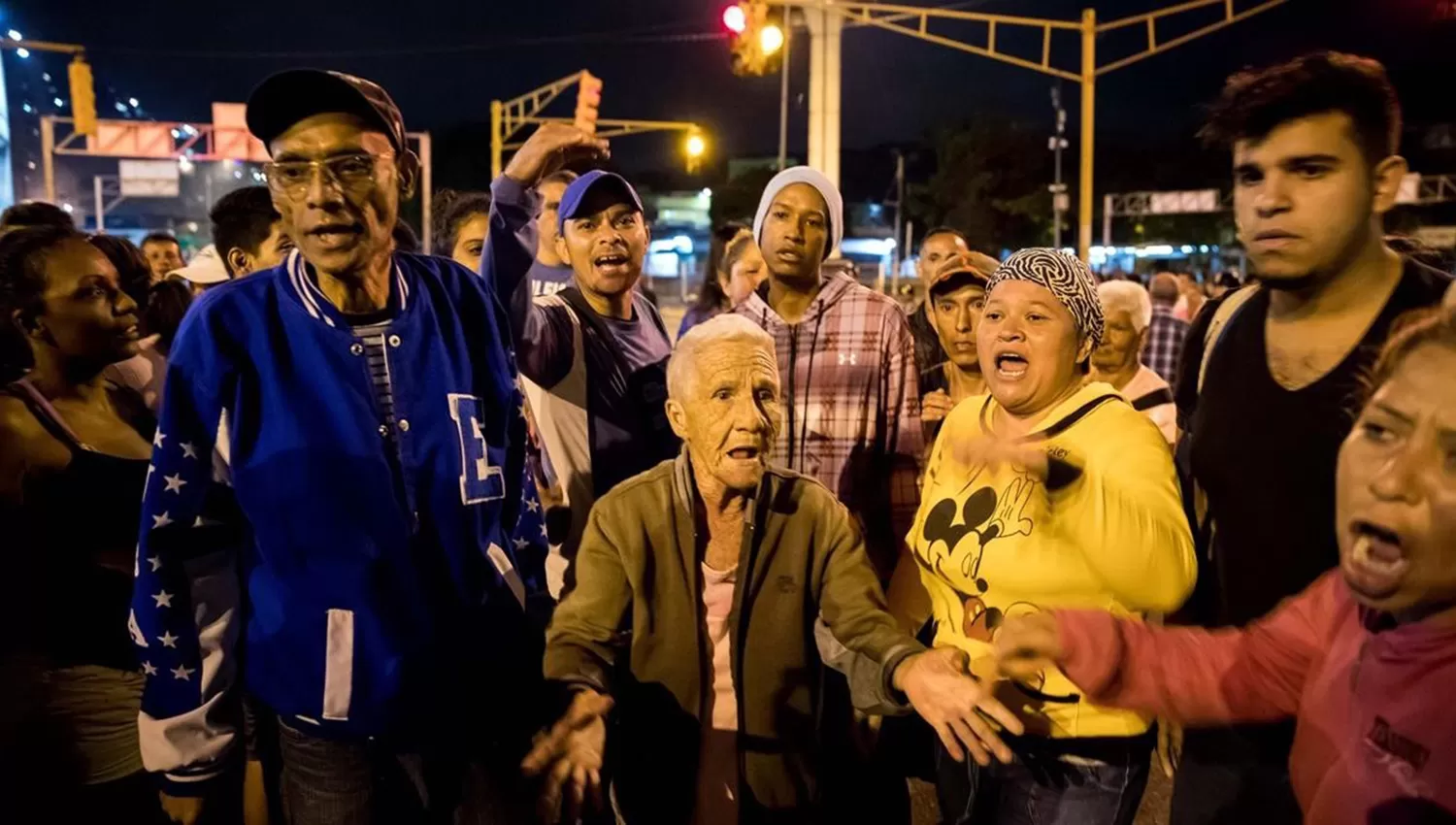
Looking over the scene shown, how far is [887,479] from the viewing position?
4062 mm

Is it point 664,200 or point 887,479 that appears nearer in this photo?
point 887,479

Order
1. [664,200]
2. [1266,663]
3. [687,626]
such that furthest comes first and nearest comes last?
1. [664,200]
2. [687,626]
3. [1266,663]

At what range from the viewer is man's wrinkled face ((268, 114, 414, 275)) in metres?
2.28

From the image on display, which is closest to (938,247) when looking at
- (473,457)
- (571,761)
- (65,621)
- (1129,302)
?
(1129,302)

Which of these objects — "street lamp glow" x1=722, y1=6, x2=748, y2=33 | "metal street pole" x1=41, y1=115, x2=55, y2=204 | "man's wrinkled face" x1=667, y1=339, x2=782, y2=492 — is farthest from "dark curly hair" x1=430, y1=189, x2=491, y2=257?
"metal street pole" x1=41, y1=115, x2=55, y2=204

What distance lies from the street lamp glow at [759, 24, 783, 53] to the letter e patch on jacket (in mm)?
12696

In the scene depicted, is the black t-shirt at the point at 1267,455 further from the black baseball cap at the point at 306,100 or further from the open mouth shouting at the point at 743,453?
the black baseball cap at the point at 306,100

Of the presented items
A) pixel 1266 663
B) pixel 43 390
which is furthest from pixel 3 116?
pixel 1266 663

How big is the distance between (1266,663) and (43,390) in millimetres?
3544

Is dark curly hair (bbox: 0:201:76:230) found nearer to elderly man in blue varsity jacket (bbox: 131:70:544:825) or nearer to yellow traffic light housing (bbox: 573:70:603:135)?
elderly man in blue varsity jacket (bbox: 131:70:544:825)

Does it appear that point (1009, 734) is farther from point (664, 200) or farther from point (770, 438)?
point (664, 200)

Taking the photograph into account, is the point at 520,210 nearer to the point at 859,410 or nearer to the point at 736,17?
the point at 859,410

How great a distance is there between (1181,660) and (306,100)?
2.36 meters

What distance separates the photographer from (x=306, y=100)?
2291 millimetres
